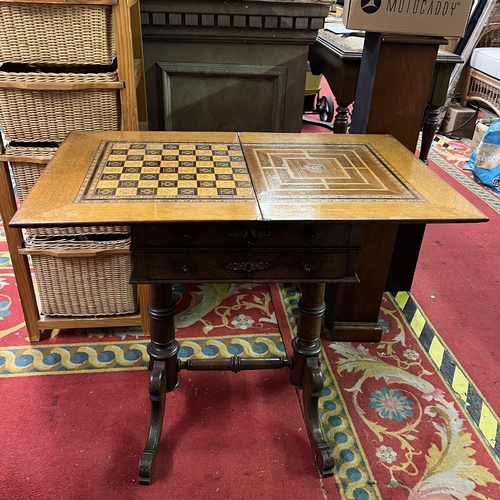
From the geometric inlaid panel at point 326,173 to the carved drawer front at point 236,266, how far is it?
169 millimetres

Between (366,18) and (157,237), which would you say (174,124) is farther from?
(157,237)

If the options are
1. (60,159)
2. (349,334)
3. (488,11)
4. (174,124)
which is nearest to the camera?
(60,159)

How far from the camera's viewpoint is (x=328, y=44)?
234 centimetres

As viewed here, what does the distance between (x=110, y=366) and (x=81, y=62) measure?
1146 mm

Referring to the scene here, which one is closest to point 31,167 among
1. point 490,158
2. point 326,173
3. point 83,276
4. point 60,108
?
point 60,108

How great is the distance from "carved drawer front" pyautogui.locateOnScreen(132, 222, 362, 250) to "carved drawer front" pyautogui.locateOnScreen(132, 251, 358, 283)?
31 millimetres

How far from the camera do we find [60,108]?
1.77 m

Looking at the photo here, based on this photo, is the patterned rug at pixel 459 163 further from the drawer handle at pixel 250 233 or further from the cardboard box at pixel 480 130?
the drawer handle at pixel 250 233

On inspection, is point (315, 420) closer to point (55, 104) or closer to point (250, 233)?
point (250, 233)

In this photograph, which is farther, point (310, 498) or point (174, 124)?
point (174, 124)

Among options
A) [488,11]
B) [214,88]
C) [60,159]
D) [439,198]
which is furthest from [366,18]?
[488,11]

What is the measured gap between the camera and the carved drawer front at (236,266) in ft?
4.39

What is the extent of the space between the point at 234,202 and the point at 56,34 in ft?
3.06

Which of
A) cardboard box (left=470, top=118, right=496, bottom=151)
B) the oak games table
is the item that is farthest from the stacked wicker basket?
cardboard box (left=470, top=118, right=496, bottom=151)
